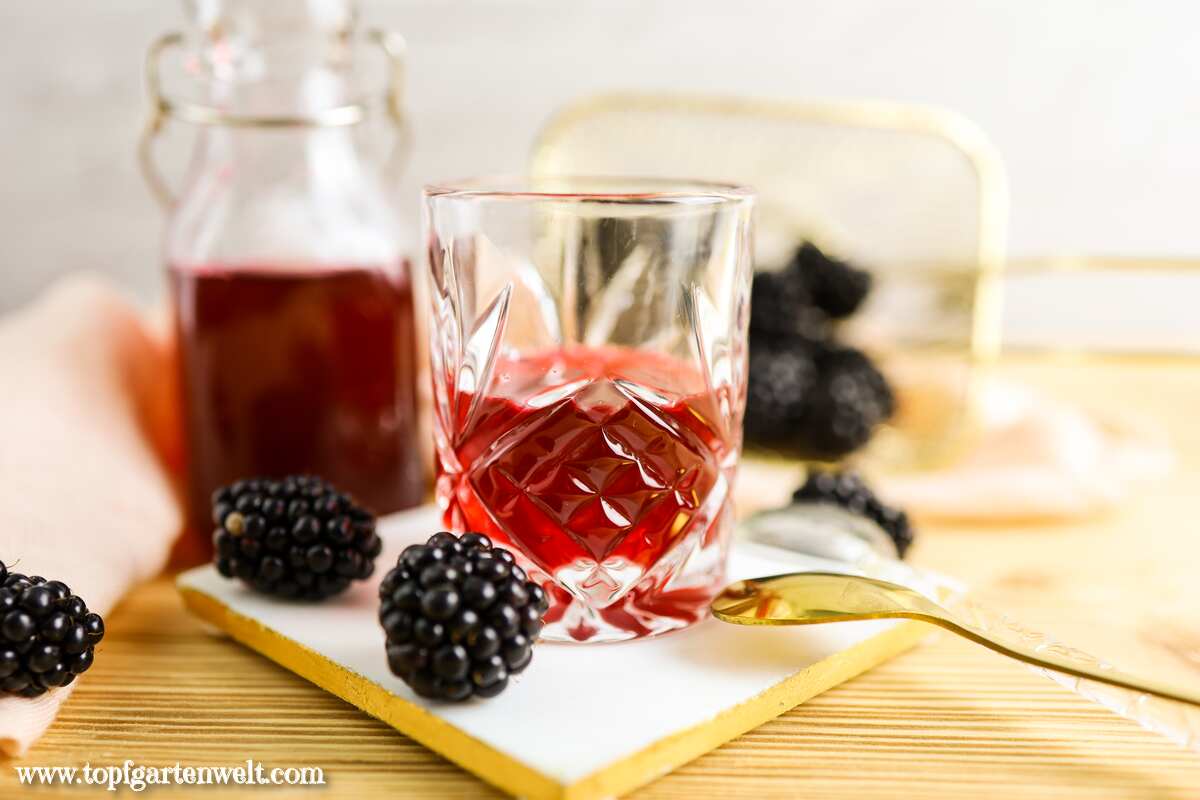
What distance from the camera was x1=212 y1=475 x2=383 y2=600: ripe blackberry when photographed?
72 centimetres

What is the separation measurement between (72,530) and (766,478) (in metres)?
0.58

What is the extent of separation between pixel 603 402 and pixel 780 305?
533 mm

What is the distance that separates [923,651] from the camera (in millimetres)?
736

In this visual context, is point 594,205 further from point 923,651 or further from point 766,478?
point 766,478

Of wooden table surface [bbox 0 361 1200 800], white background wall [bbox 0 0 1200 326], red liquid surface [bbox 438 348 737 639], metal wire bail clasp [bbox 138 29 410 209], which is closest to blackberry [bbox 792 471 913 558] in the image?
wooden table surface [bbox 0 361 1200 800]

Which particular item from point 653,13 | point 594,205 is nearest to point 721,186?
point 594,205

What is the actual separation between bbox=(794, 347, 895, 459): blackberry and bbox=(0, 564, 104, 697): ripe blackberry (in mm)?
697

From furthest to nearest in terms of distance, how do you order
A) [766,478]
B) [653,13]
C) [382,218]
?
1. [653,13]
2. [766,478]
3. [382,218]

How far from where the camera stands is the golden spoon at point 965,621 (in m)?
0.57

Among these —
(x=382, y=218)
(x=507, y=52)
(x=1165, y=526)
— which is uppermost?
(x=507, y=52)

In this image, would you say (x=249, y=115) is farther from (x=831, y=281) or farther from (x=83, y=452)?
(x=831, y=281)

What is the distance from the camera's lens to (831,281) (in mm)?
1184

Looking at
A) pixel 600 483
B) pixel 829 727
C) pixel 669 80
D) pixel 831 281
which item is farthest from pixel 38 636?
pixel 669 80

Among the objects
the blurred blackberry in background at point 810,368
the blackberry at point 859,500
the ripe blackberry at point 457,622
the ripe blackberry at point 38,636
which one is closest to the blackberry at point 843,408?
the blurred blackberry in background at point 810,368
